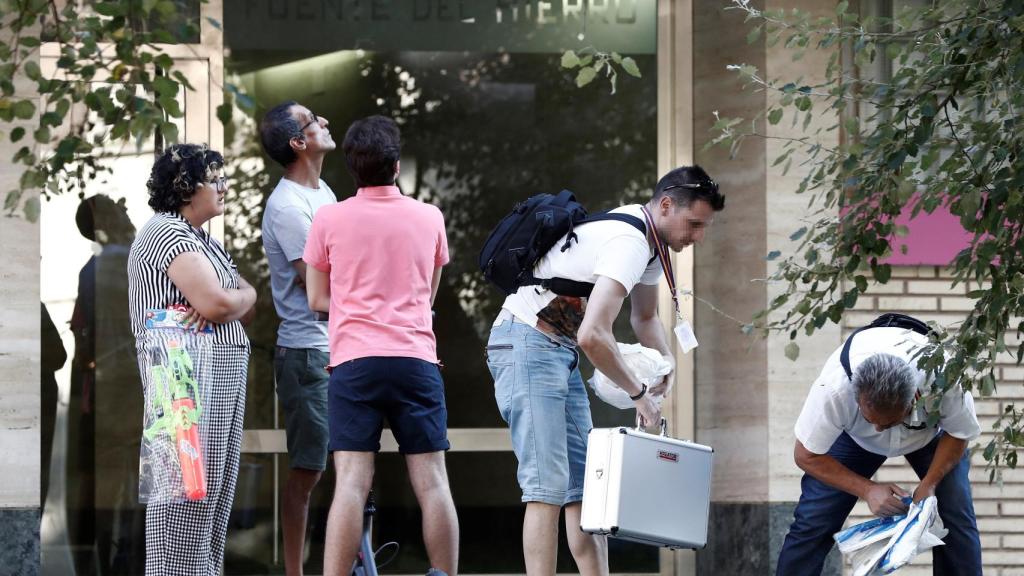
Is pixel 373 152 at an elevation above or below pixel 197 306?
above

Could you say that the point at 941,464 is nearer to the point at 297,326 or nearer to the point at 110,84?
the point at 297,326

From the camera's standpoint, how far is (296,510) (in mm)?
6418

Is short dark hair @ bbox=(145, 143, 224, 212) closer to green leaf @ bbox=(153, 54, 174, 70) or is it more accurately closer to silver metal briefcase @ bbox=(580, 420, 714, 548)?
silver metal briefcase @ bbox=(580, 420, 714, 548)

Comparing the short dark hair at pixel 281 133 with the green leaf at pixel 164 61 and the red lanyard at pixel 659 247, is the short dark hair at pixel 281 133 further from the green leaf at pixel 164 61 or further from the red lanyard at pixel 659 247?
the green leaf at pixel 164 61

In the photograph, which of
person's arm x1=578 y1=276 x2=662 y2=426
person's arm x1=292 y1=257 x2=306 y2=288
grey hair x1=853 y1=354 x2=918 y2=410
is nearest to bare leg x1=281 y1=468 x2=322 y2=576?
person's arm x1=292 y1=257 x2=306 y2=288

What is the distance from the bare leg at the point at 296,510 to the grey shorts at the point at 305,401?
0.14 ft

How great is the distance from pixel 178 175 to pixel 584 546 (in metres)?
2.05

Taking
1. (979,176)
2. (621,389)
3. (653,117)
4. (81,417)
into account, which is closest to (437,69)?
(653,117)

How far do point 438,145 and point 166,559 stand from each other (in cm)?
343

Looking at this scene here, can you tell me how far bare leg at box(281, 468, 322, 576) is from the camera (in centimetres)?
638

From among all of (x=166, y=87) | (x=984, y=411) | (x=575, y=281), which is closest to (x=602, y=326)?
(x=575, y=281)

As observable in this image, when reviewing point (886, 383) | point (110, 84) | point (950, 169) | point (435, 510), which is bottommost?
point (435, 510)

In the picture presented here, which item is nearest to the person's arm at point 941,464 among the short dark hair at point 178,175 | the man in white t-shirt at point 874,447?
the man in white t-shirt at point 874,447

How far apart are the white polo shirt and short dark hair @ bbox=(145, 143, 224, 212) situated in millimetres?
2494
